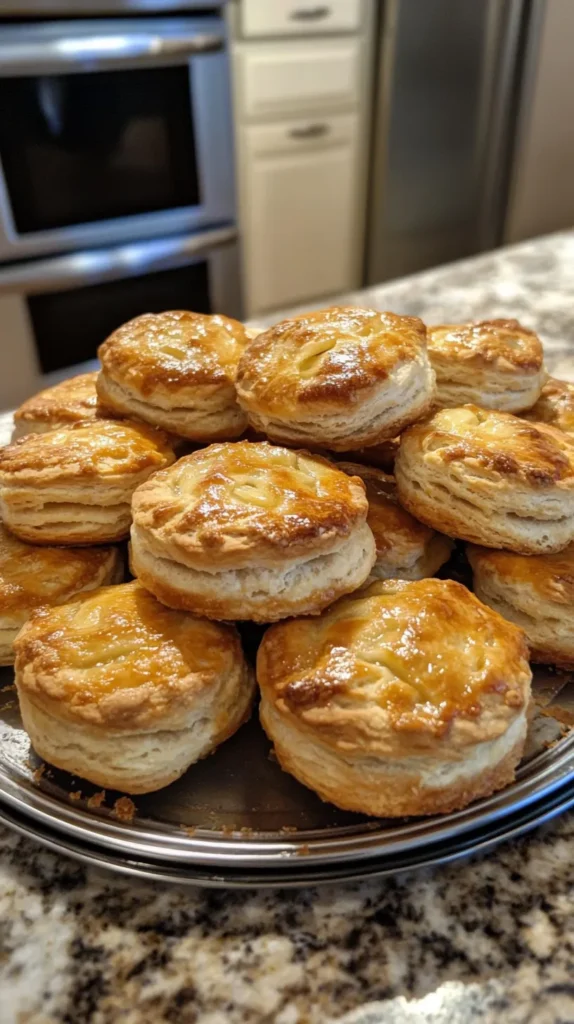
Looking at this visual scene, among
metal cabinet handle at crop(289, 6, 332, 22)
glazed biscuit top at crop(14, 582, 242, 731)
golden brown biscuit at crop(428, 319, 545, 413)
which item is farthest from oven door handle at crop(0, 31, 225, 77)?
glazed biscuit top at crop(14, 582, 242, 731)

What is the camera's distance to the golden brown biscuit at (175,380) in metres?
1.20

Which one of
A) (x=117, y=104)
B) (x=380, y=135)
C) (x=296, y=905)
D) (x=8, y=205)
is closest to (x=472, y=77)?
(x=380, y=135)

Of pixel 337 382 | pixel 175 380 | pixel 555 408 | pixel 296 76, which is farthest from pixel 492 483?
pixel 296 76

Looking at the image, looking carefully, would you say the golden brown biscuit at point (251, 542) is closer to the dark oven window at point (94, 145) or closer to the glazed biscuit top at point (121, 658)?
the glazed biscuit top at point (121, 658)

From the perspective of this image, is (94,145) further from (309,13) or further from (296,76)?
(309,13)

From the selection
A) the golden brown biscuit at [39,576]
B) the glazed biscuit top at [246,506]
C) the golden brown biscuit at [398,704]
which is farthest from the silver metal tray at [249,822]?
the glazed biscuit top at [246,506]

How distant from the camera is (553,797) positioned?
0.90m

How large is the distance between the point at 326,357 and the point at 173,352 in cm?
28

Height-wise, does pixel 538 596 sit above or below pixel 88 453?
below

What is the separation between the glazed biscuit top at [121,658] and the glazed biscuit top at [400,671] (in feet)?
0.26

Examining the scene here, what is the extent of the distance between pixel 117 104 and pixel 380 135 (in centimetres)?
202

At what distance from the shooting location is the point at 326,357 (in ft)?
3.74

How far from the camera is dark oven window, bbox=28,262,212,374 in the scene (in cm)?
313

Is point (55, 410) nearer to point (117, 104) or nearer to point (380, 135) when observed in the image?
point (117, 104)
